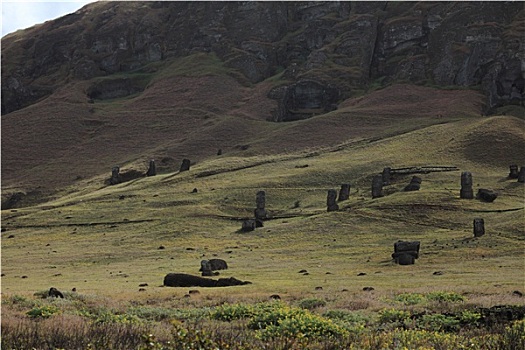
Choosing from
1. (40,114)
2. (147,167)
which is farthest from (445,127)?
(40,114)

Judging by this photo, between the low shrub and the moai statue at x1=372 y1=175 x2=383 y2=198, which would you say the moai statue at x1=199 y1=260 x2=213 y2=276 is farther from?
the moai statue at x1=372 y1=175 x2=383 y2=198

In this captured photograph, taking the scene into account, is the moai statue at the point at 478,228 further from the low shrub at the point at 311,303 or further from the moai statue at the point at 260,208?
the low shrub at the point at 311,303

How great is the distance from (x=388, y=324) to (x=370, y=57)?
552 feet

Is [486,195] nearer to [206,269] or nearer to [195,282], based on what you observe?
[206,269]

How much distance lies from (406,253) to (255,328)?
3602cm

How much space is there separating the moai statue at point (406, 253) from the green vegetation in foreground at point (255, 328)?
906 inches

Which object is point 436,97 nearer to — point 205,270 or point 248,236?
point 248,236

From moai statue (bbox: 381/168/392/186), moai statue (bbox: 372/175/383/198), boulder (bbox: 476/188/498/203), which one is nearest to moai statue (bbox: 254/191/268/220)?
moai statue (bbox: 372/175/383/198)

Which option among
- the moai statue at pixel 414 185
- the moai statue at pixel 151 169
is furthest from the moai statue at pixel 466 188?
the moai statue at pixel 151 169

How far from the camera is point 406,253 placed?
179 feet

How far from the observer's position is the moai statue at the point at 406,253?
53531 mm

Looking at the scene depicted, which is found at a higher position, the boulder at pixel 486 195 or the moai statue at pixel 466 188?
the moai statue at pixel 466 188

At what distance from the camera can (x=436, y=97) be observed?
504ft

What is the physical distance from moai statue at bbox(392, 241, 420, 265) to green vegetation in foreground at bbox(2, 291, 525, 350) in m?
23.0
